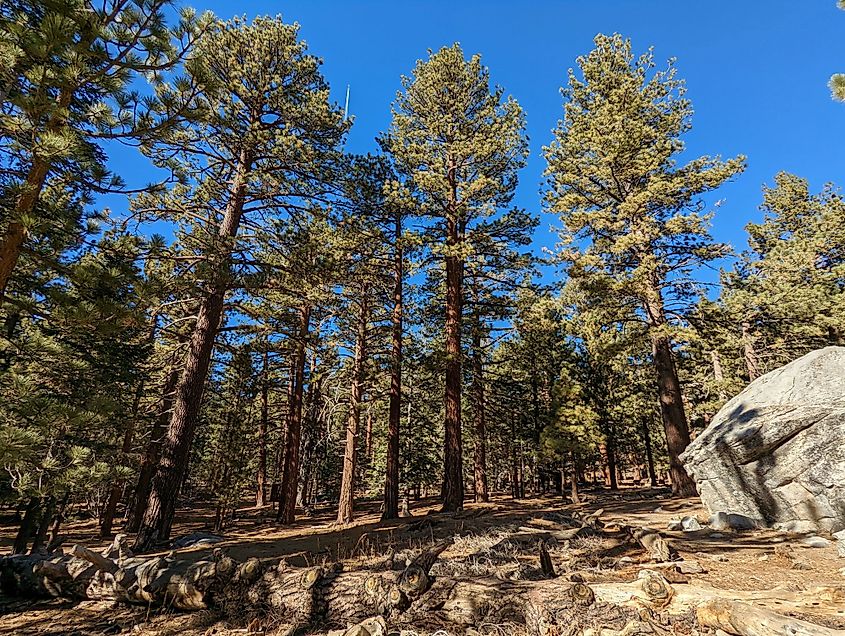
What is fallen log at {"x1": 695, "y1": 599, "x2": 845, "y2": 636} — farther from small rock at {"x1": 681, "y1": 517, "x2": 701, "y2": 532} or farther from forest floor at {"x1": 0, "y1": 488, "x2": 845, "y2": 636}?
small rock at {"x1": 681, "y1": 517, "x2": 701, "y2": 532}

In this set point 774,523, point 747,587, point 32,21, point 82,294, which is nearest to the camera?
point 747,587

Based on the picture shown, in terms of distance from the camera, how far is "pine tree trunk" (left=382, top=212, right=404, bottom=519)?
14562mm

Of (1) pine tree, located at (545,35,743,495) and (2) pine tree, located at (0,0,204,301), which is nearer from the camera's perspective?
(2) pine tree, located at (0,0,204,301)

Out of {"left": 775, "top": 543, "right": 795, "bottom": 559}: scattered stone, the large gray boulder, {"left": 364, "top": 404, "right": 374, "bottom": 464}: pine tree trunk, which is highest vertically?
{"left": 364, "top": 404, "right": 374, "bottom": 464}: pine tree trunk

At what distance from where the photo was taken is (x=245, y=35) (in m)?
11.3

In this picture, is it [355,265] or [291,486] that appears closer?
[355,265]

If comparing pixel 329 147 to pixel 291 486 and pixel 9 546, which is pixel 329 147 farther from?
pixel 9 546

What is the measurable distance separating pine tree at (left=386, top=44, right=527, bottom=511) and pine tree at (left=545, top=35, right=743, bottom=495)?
2791 millimetres

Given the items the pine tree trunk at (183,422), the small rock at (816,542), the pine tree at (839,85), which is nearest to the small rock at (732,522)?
the small rock at (816,542)

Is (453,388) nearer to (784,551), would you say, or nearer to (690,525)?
(690,525)

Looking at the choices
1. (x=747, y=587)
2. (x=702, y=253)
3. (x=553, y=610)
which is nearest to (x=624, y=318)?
(x=702, y=253)

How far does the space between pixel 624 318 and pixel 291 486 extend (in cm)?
1480

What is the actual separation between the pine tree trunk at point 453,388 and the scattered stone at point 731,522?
6409mm

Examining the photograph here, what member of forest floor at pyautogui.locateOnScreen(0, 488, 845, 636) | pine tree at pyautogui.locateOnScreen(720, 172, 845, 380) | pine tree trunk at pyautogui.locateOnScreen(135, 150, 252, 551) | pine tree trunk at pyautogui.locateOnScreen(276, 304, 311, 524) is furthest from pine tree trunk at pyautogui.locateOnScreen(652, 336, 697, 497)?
pine tree trunk at pyautogui.locateOnScreen(135, 150, 252, 551)
